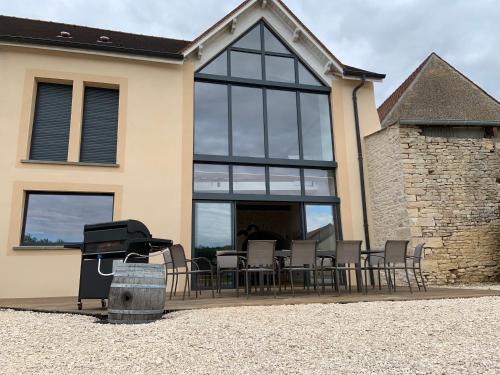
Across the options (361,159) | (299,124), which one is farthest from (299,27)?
(361,159)

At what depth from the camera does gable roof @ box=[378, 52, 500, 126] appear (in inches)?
523

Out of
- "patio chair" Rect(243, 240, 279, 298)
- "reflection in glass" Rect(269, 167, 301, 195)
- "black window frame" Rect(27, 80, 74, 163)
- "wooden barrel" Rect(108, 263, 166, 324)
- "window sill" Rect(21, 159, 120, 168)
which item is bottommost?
"wooden barrel" Rect(108, 263, 166, 324)

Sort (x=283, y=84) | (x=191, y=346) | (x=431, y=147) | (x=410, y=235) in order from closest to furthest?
(x=191, y=346), (x=410, y=235), (x=431, y=147), (x=283, y=84)

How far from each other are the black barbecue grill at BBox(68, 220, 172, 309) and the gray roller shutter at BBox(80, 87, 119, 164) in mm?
3815

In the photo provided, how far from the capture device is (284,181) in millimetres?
9203

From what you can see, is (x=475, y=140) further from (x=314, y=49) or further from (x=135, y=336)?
(x=135, y=336)

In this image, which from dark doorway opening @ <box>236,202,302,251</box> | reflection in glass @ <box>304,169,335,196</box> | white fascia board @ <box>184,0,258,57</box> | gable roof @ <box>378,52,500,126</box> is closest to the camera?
white fascia board @ <box>184,0,258,57</box>

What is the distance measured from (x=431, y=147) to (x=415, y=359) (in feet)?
24.1

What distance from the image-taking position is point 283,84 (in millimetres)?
9820

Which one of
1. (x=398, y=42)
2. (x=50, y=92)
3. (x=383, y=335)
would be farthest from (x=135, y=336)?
(x=398, y=42)

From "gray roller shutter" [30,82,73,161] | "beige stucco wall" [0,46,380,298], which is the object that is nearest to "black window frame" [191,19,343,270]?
"beige stucco wall" [0,46,380,298]

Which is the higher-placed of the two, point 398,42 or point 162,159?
point 398,42

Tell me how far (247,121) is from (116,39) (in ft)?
17.4

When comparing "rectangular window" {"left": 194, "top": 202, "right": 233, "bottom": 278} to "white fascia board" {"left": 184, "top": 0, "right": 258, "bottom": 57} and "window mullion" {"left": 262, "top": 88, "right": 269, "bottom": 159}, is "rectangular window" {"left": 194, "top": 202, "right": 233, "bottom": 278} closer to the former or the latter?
"window mullion" {"left": 262, "top": 88, "right": 269, "bottom": 159}
